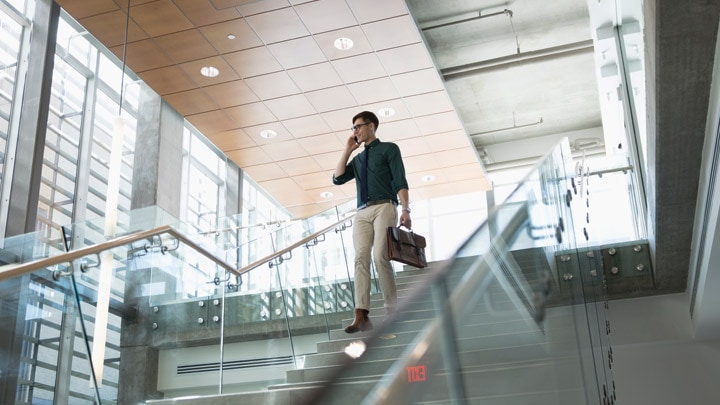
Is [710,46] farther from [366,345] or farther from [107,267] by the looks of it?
[107,267]

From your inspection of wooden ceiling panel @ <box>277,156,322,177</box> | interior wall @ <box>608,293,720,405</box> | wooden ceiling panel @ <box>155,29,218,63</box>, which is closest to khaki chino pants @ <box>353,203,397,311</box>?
interior wall @ <box>608,293,720,405</box>

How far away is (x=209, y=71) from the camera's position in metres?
10.4

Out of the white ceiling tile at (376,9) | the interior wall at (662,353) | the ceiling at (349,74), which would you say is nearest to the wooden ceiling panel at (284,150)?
the ceiling at (349,74)

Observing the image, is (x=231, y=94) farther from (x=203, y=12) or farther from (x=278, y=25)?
(x=203, y=12)

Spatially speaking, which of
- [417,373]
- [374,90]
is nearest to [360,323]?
[417,373]

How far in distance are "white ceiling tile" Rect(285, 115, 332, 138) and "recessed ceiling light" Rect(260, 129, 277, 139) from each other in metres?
0.30

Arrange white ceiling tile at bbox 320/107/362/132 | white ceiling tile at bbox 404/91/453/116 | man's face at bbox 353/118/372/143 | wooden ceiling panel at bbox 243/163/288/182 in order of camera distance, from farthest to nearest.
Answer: wooden ceiling panel at bbox 243/163/288/182 → white ceiling tile at bbox 320/107/362/132 → white ceiling tile at bbox 404/91/453/116 → man's face at bbox 353/118/372/143

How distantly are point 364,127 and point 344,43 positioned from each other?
3908 mm

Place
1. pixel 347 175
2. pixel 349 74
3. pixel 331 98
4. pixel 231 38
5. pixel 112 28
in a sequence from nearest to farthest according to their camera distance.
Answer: pixel 347 175 < pixel 112 28 < pixel 231 38 < pixel 349 74 < pixel 331 98

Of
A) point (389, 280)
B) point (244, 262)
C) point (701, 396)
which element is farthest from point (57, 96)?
point (701, 396)

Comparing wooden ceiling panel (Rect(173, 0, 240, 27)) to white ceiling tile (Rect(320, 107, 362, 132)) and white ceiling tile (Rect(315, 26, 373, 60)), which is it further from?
white ceiling tile (Rect(320, 107, 362, 132))

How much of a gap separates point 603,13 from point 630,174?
238 cm

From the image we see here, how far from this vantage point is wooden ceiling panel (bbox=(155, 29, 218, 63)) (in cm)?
955

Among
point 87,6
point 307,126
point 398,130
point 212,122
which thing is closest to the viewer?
point 87,6
